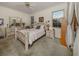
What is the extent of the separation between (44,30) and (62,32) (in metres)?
0.32

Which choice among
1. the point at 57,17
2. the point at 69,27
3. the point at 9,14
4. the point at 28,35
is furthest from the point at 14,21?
the point at 69,27

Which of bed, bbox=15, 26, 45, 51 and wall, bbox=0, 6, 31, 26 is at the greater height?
wall, bbox=0, 6, 31, 26

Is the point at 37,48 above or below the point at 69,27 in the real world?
below

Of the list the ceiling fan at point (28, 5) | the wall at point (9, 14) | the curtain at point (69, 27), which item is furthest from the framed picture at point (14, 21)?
the curtain at point (69, 27)

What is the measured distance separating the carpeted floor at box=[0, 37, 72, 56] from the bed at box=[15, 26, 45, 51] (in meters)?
0.07

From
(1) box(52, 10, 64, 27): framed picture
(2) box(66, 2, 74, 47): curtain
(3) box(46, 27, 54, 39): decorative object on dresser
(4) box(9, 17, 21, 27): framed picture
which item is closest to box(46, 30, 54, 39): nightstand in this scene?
(3) box(46, 27, 54, 39): decorative object on dresser

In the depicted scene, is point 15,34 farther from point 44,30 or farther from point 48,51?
point 48,51

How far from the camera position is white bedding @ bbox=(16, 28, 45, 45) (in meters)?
1.86

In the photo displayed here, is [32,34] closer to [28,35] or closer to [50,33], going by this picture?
[28,35]

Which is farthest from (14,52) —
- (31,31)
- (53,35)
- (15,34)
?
(53,35)

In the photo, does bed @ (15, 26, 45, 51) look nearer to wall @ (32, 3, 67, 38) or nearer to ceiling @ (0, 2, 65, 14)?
wall @ (32, 3, 67, 38)

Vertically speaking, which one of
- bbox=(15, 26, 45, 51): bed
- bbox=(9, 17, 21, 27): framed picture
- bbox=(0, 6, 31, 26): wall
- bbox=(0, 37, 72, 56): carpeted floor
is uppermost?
bbox=(0, 6, 31, 26): wall

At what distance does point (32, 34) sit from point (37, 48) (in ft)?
0.88

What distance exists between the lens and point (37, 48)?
1.91 meters
